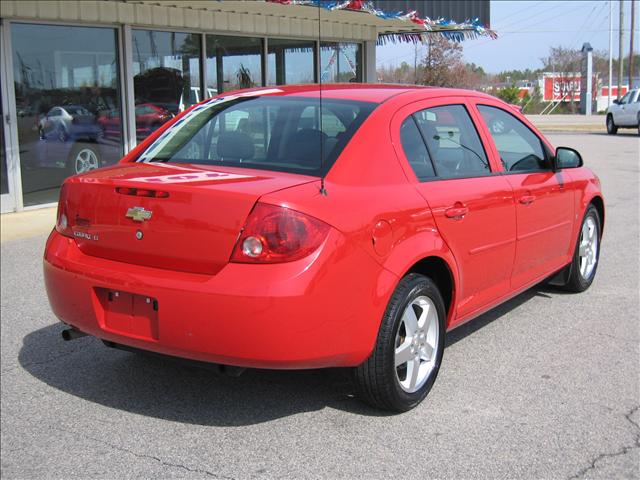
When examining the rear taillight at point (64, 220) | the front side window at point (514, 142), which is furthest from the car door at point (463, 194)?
the rear taillight at point (64, 220)

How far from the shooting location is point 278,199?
3414mm

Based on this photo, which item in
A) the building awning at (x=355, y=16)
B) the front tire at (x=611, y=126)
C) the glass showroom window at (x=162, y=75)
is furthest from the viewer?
the front tire at (x=611, y=126)

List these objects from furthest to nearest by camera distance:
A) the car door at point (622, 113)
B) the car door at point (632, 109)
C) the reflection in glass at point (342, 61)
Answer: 1. the car door at point (622, 113)
2. the car door at point (632, 109)
3. the reflection in glass at point (342, 61)

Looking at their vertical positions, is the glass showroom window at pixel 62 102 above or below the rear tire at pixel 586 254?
above

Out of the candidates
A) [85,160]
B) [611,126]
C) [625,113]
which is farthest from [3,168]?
[611,126]

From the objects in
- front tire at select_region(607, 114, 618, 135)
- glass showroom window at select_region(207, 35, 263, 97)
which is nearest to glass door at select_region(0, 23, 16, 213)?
glass showroom window at select_region(207, 35, 263, 97)

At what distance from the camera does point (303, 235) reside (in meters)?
3.38

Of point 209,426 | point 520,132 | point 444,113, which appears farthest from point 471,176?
point 209,426

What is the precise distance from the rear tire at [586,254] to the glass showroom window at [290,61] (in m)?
9.76

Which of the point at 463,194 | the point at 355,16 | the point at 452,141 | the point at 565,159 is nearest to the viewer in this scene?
the point at 463,194

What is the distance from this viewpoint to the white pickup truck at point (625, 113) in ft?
94.5

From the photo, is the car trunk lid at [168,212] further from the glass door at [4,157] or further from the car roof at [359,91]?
the glass door at [4,157]

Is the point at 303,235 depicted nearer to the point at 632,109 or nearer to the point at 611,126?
the point at 632,109

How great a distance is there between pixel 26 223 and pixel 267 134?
6598mm
